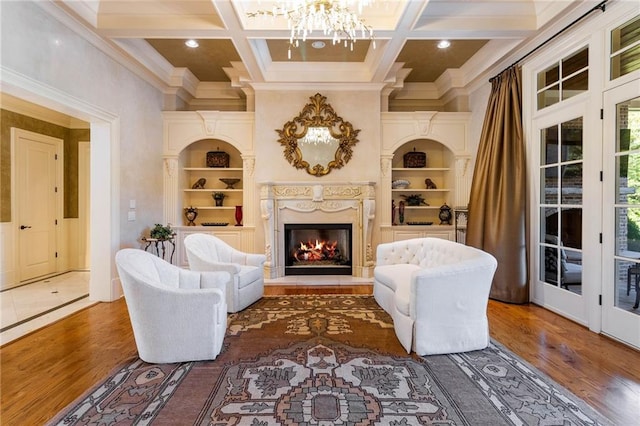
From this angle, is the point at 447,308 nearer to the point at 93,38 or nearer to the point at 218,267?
the point at 218,267

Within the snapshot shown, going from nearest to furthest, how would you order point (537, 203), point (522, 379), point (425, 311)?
1. point (522, 379)
2. point (425, 311)
3. point (537, 203)

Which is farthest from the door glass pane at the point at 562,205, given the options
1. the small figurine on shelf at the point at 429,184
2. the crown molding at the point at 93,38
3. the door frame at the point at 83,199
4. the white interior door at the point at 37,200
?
the white interior door at the point at 37,200

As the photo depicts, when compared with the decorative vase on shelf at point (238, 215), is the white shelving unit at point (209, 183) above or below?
above

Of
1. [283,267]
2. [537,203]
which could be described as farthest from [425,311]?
[283,267]

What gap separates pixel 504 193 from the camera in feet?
14.0

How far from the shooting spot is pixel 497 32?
3826 mm

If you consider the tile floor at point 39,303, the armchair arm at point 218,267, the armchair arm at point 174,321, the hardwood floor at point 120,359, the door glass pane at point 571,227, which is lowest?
the hardwood floor at point 120,359

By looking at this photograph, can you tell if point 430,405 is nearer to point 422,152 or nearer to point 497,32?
point 497,32

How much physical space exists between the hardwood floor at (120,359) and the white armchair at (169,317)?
339 mm

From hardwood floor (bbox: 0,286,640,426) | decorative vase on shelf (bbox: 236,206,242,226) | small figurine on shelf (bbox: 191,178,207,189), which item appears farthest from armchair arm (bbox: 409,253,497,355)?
small figurine on shelf (bbox: 191,178,207,189)

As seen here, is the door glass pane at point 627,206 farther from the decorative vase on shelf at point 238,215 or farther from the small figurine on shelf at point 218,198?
the small figurine on shelf at point 218,198

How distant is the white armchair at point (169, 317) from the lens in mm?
2506

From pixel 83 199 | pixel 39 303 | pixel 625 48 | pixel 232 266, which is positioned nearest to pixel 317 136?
pixel 232 266

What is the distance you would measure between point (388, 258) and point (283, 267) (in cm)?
198
